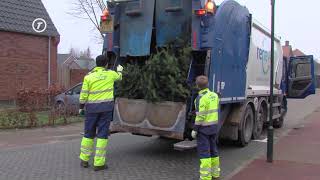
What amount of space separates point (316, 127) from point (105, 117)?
10616 millimetres

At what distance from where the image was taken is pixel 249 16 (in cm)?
1103

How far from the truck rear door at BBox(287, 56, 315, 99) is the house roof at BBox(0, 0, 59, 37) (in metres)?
12.0

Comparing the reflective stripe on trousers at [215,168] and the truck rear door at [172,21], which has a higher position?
the truck rear door at [172,21]

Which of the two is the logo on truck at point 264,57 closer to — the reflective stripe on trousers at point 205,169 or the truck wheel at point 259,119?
the truck wheel at point 259,119

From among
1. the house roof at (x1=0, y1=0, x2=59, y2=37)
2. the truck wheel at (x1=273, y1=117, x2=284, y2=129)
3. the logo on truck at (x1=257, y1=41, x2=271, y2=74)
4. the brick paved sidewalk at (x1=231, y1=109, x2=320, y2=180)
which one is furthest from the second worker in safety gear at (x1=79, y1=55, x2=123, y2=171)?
the house roof at (x1=0, y1=0, x2=59, y2=37)

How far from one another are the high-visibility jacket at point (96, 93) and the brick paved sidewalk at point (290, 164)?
2.54 m

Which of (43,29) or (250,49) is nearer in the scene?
(250,49)

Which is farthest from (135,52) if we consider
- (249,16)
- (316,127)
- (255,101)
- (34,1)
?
(34,1)

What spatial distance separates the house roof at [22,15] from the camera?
70.0ft

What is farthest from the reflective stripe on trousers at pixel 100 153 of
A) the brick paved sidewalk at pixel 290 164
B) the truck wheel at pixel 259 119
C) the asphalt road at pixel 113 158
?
the truck wheel at pixel 259 119

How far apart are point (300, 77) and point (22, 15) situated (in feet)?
42.6

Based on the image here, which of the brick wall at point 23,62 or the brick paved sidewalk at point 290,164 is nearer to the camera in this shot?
the brick paved sidewalk at point 290,164

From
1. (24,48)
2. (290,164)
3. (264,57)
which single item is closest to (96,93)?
(290,164)

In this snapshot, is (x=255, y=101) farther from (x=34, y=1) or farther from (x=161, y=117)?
(x=34, y=1)
